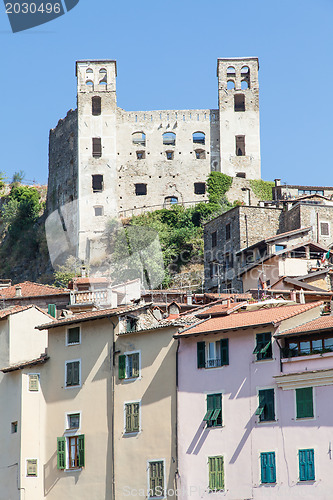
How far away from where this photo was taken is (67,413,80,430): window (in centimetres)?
4400

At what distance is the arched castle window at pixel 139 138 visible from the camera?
96.0 meters

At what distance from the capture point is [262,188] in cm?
9156

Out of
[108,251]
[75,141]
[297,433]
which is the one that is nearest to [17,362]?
[297,433]

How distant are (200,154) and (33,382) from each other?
175 ft

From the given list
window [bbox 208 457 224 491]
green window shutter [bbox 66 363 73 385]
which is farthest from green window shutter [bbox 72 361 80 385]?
window [bbox 208 457 224 491]

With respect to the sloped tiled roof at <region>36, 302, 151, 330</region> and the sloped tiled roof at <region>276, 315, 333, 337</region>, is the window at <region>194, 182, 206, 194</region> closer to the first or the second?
the sloped tiled roof at <region>36, 302, 151, 330</region>

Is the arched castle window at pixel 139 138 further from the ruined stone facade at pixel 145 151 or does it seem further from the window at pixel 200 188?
the window at pixel 200 188

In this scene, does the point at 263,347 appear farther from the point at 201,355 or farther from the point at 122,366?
the point at 122,366

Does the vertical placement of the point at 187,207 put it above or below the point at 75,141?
below

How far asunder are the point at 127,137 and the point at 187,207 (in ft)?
31.8

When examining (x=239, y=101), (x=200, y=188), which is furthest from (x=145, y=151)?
(x=239, y=101)

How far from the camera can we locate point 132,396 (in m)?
42.7

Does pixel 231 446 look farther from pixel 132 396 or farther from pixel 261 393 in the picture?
pixel 132 396

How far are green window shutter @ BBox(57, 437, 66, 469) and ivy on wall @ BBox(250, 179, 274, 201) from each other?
5011 cm
